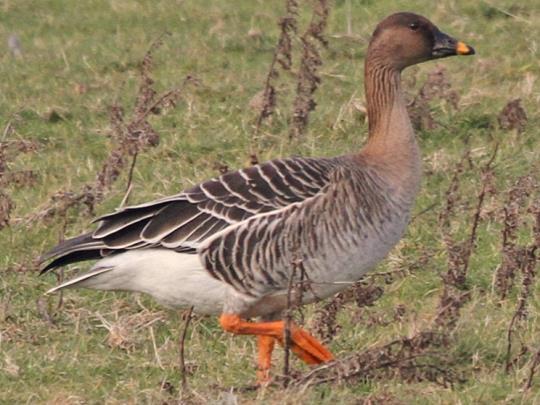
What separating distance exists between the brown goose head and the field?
1.73ft

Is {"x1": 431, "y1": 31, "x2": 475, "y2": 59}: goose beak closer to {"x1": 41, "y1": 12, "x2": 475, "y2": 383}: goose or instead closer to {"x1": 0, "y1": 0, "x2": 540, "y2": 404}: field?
{"x1": 0, "y1": 0, "x2": 540, "y2": 404}: field

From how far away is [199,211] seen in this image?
647 centimetres

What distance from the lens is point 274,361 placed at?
21.9ft

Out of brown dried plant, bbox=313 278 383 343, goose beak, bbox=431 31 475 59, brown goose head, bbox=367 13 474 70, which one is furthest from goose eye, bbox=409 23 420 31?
brown dried plant, bbox=313 278 383 343

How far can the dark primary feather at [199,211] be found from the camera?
641 cm

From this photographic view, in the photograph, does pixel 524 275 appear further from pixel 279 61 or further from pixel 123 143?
pixel 279 61

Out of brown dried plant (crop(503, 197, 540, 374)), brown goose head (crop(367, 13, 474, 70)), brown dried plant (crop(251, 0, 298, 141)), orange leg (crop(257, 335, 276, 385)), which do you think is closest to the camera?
brown dried plant (crop(503, 197, 540, 374))

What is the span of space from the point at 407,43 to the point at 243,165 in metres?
2.28

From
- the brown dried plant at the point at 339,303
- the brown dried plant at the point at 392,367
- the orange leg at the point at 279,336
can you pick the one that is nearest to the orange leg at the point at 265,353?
the orange leg at the point at 279,336

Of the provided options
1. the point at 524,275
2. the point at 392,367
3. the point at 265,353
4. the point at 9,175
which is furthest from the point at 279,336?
the point at 9,175

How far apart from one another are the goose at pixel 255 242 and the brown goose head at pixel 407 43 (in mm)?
757

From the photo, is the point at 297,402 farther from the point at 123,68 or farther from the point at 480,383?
the point at 123,68

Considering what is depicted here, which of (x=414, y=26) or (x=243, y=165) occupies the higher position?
(x=414, y=26)

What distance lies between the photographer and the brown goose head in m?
7.16
